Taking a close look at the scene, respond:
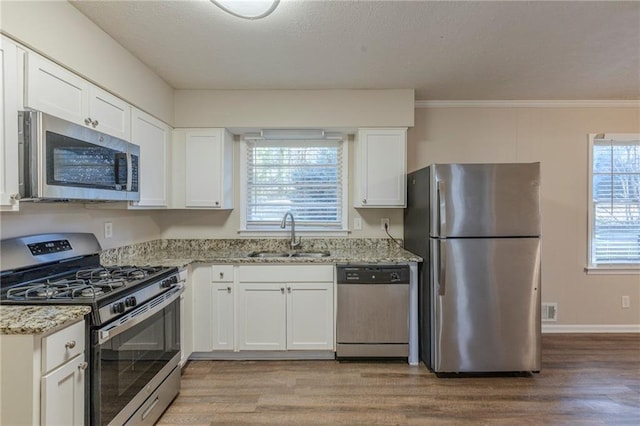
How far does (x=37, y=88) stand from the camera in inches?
63.9

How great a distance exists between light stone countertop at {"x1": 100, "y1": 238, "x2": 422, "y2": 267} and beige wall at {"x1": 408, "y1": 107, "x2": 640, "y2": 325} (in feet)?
3.70

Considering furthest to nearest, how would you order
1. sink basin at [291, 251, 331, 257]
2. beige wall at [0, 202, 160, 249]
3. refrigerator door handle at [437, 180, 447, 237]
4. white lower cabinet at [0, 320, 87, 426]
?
sink basin at [291, 251, 331, 257], refrigerator door handle at [437, 180, 447, 237], beige wall at [0, 202, 160, 249], white lower cabinet at [0, 320, 87, 426]

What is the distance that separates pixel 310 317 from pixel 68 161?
2.03 metres

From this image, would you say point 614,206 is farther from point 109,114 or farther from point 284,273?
point 109,114

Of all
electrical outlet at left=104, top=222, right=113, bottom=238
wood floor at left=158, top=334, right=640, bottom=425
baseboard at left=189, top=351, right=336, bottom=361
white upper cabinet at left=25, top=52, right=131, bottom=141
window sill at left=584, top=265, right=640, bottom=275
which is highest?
white upper cabinet at left=25, top=52, right=131, bottom=141

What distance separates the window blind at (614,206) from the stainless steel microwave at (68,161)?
14.3 feet

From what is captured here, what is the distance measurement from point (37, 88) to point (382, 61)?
2127mm

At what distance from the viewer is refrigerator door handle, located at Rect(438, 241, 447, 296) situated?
8.39 feet

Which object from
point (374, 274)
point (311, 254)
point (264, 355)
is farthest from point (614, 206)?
point (264, 355)

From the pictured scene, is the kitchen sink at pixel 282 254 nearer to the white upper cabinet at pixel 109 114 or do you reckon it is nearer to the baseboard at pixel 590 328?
the white upper cabinet at pixel 109 114

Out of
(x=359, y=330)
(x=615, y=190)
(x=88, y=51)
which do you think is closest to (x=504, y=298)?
(x=359, y=330)

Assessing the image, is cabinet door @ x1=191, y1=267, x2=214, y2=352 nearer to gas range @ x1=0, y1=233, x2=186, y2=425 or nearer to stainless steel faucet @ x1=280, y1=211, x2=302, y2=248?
gas range @ x1=0, y1=233, x2=186, y2=425

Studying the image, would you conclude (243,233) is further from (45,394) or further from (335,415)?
(45,394)

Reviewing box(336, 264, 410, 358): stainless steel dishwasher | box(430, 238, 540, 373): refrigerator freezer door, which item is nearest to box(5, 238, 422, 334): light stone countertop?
box(336, 264, 410, 358): stainless steel dishwasher
